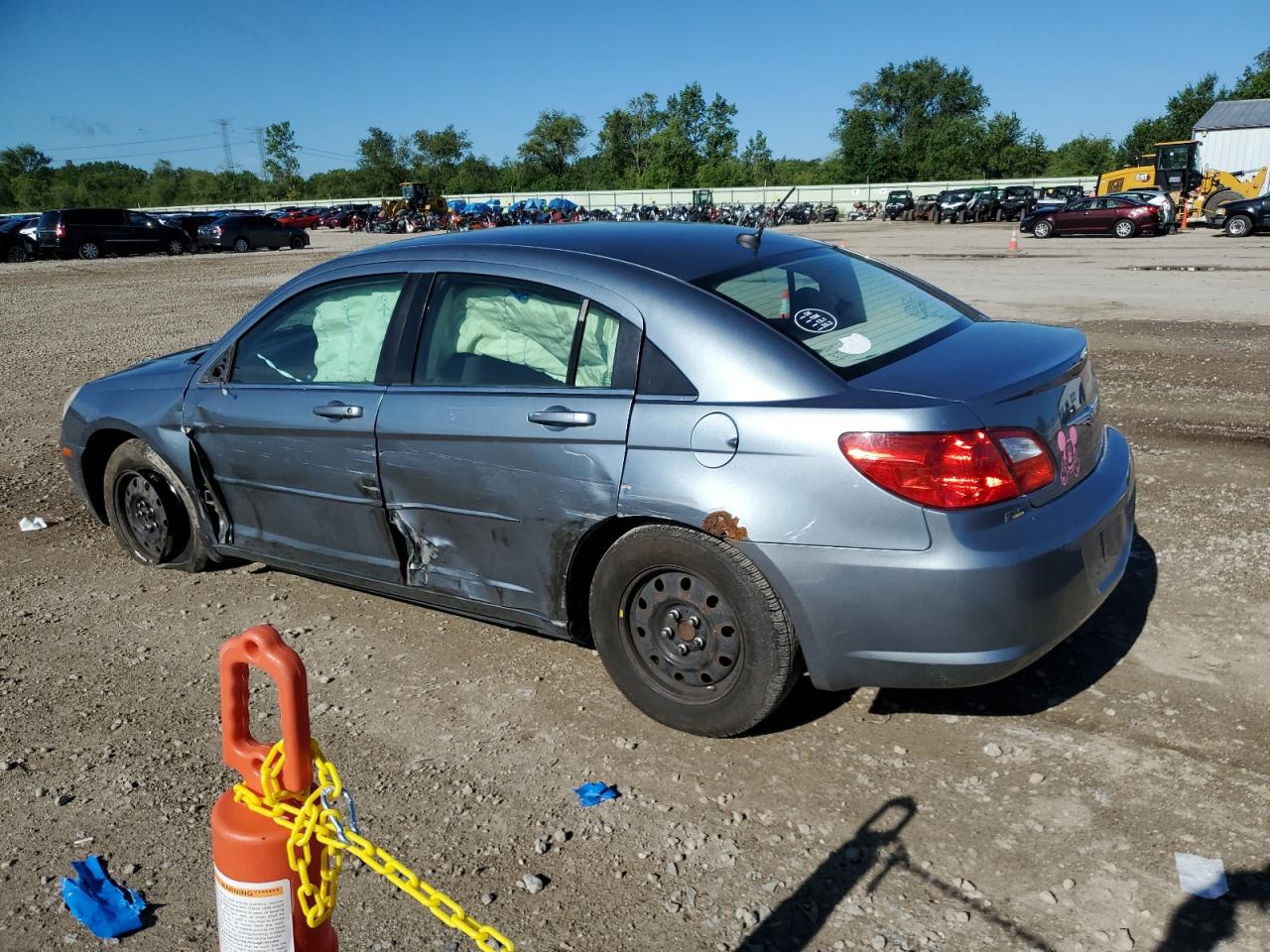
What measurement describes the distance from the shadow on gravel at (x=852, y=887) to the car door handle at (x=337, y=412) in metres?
2.38

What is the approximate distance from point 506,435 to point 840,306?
128 centimetres

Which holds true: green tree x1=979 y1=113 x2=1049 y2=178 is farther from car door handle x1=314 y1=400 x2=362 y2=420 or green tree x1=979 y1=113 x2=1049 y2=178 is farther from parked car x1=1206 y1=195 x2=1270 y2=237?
car door handle x1=314 y1=400 x2=362 y2=420

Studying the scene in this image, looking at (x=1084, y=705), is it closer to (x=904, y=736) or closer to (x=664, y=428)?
(x=904, y=736)

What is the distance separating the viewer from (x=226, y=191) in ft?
383

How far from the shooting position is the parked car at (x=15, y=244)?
108ft

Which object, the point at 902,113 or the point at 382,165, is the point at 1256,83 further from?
the point at 382,165

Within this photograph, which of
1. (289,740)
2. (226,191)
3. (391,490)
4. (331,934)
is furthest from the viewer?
(226,191)

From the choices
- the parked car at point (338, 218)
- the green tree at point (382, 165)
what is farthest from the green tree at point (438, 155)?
the parked car at point (338, 218)

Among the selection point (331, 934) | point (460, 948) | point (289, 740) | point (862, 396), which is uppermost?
point (862, 396)

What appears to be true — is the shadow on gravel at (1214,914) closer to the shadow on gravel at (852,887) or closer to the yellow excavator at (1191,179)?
the shadow on gravel at (852,887)

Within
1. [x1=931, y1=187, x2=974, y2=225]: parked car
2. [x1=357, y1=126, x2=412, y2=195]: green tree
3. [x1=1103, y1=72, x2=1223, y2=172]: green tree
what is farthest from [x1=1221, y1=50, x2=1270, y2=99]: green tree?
[x1=357, y1=126, x2=412, y2=195]: green tree

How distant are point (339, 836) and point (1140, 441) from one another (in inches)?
261

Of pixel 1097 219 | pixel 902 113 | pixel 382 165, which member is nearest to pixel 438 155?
pixel 382 165

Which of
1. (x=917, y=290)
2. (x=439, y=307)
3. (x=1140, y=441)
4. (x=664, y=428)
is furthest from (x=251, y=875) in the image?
(x=1140, y=441)
